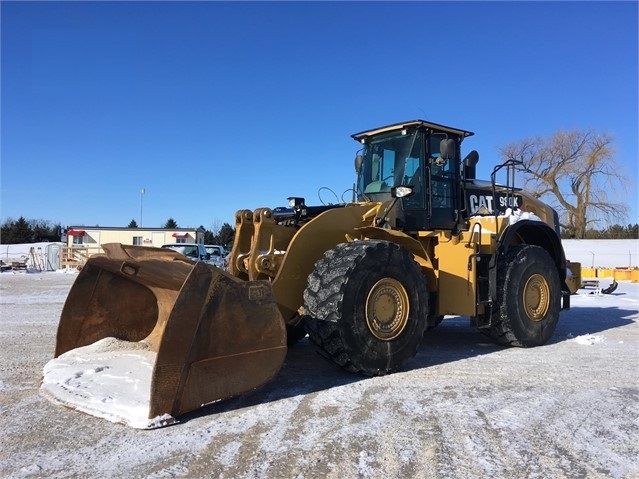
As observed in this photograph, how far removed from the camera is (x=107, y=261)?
5.25 metres

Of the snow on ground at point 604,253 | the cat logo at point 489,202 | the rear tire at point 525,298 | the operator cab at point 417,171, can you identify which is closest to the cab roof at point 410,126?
the operator cab at point 417,171

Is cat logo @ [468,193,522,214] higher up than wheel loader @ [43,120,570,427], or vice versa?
cat logo @ [468,193,522,214]

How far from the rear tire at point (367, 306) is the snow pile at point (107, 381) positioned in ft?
5.44

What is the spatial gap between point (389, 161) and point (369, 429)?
4.18 meters

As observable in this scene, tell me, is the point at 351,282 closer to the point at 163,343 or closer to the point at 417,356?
the point at 163,343

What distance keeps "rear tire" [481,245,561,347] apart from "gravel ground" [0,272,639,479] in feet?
2.94

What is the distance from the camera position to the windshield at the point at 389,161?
702 cm

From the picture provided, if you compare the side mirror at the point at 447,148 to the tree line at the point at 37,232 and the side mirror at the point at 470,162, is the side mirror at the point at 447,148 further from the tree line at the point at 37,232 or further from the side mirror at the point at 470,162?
the tree line at the point at 37,232

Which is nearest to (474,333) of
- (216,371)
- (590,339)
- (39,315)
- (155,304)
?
(590,339)

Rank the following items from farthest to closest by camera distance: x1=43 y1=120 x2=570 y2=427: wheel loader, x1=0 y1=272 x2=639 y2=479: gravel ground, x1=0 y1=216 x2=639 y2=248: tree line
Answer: x1=0 y1=216 x2=639 y2=248: tree line → x1=43 y1=120 x2=570 y2=427: wheel loader → x1=0 y1=272 x2=639 y2=479: gravel ground

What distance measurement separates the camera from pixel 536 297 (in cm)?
776

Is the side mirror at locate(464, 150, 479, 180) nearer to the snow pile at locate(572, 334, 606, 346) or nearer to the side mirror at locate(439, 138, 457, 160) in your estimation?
the side mirror at locate(439, 138, 457, 160)

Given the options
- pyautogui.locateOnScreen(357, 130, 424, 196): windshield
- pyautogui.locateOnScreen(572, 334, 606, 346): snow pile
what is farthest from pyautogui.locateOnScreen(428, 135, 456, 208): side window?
pyautogui.locateOnScreen(572, 334, 606, 346): snow pile

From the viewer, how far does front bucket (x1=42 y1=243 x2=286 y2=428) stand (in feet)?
13.0
